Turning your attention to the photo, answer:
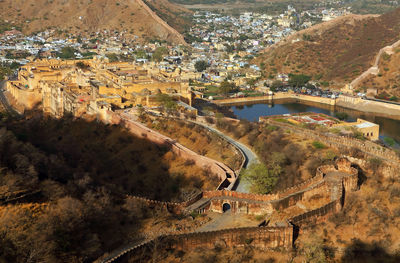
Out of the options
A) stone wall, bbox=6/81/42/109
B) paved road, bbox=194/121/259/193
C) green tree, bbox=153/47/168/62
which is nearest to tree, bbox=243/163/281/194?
paved road, bbox=194/121/259/193

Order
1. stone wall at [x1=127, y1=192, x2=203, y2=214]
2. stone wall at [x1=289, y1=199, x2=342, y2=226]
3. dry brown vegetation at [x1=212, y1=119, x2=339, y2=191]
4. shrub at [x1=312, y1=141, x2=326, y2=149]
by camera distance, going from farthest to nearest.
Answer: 1. shrub at [x1=312, y1=141, x2=326, y2=149]
2. dry brown vegetation at [x1=212, y1=119, x2=339, y2=191]
3. stone wall at [x1=127, y1=192, x2=203, y2=214]
4. stone wall at [x1=289, y1=199, x2=342, y2=226]

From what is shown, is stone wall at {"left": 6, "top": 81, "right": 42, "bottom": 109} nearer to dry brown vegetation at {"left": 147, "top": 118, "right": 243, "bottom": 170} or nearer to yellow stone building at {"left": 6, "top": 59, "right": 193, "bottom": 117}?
yellow stone building at {"left": 6, "top": 59, "right": 193, "bottom": 117}

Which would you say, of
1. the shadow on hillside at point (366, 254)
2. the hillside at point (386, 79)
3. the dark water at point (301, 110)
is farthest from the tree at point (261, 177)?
the hillside at point (386, 79)

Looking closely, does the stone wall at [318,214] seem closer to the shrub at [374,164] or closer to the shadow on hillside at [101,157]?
the shrub at [374,164]

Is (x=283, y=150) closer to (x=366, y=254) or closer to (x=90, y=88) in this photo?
(x=366, y=254)

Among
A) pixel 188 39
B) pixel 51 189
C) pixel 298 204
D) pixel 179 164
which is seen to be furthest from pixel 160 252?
pixel 188 39

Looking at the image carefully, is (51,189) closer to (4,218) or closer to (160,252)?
(4,218)

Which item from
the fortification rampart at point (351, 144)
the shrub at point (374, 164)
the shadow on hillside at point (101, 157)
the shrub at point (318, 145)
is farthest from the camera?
the shrub at point (318, 145)
